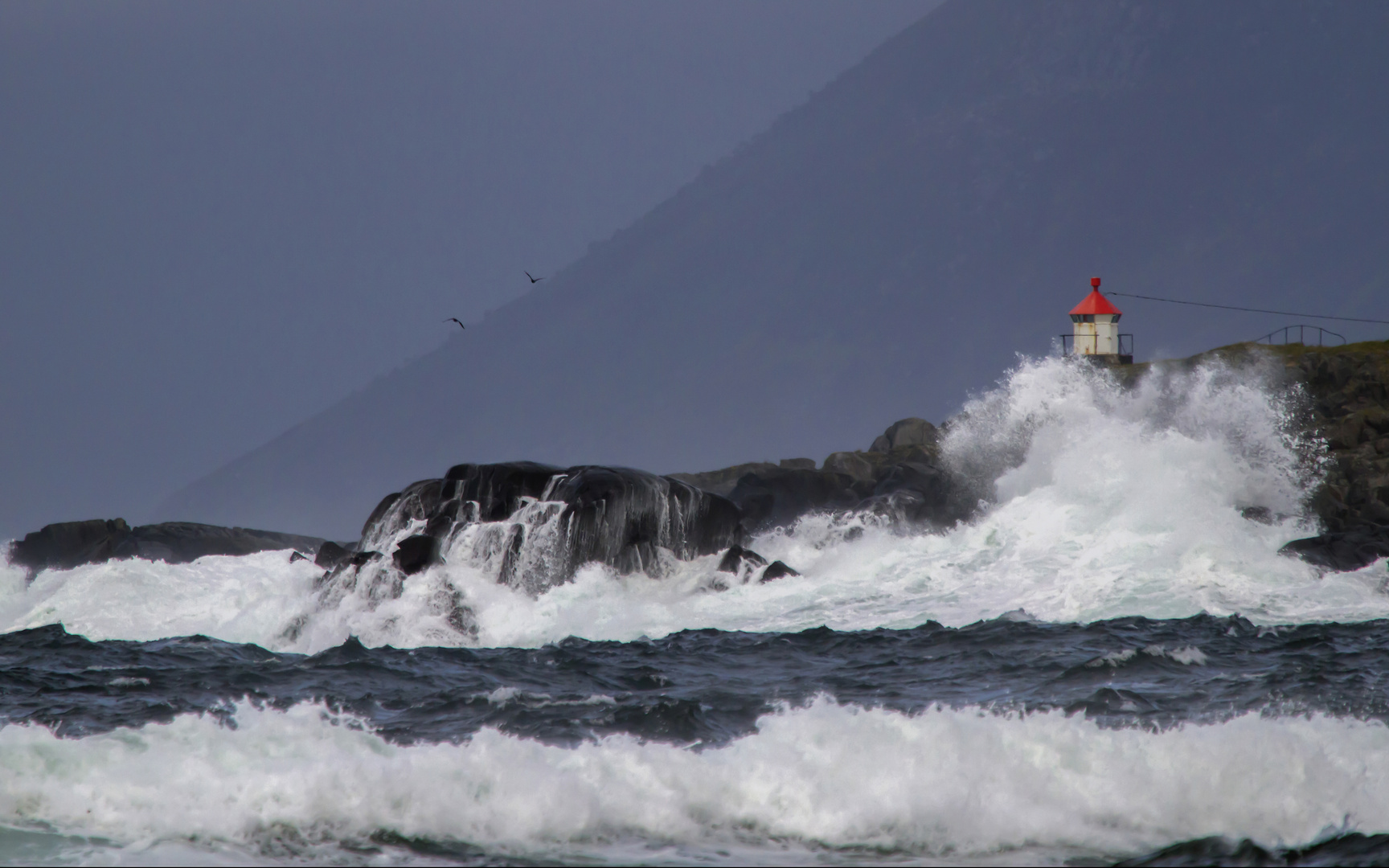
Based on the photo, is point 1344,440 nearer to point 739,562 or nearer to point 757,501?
point 757,501

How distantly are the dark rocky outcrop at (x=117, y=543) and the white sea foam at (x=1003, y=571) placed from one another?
4.89 meters

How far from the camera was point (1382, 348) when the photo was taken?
33469mm

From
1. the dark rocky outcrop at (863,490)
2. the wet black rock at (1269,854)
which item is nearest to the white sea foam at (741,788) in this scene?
the wet black rock at (1269,854)

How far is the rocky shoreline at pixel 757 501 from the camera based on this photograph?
24547mm

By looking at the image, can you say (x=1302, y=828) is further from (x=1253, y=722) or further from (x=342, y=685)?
(x=342, y=685)

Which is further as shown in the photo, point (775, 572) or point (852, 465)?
point (852, 465)

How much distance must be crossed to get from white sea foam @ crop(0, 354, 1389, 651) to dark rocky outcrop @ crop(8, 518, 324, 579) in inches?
193

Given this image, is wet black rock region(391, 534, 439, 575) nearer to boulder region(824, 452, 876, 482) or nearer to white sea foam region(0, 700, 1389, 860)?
white sea foam region(0, 700, 1389, 860)

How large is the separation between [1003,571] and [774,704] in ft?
→ 43.9

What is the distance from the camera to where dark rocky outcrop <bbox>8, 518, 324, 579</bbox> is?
40031 mm

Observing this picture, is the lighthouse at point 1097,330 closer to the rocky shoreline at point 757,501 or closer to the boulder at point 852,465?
the rocky shoreline at point 757,501

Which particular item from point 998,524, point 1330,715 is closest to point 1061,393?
point 998,524

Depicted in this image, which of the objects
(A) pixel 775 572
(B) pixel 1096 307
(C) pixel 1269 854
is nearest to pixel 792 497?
(A) pixel 775 572

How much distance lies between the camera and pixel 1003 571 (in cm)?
2550
